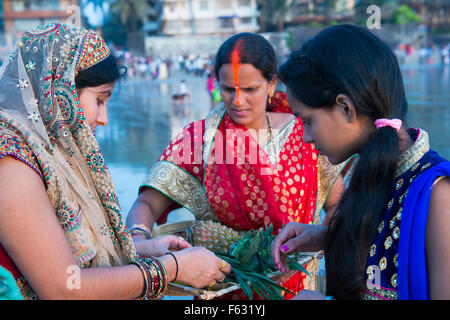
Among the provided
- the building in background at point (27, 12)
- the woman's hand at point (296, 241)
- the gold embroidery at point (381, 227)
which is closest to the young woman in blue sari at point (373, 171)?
the gold embroidery at point (381, 227)

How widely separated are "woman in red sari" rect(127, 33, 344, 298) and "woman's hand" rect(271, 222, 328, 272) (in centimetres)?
44

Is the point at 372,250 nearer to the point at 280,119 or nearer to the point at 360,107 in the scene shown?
the point at 360,107

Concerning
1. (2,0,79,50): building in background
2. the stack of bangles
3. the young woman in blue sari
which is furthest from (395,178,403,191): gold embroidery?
(2,0,79,50): building in background

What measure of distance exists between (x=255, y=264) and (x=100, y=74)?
1.12 meters

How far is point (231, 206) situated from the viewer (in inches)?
99.3

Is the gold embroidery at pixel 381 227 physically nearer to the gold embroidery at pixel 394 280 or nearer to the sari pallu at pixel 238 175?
the gold embroidery at pixel 394 280

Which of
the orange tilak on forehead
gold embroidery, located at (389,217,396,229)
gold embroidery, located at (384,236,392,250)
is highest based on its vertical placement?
the orange tilak on forehead

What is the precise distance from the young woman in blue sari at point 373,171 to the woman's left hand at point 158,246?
0.71 m

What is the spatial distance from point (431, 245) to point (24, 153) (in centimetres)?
127

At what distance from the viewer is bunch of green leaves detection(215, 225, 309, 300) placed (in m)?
2.02

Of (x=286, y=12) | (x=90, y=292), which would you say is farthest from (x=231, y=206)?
(x=286, y=12)

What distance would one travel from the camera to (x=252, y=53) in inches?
103

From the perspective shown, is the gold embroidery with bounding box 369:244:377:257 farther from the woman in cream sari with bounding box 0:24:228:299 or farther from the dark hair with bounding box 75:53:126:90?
the dark hair with bounding box 75:53:126:90
